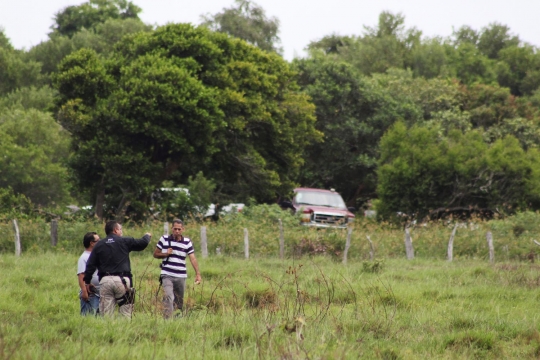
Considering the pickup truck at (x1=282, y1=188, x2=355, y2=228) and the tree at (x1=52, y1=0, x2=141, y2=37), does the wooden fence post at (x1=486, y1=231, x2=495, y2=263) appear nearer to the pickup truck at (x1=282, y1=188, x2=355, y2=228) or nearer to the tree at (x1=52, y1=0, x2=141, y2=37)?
the pickup truck at (x1=282, y1=188, x2=355, y2=228)

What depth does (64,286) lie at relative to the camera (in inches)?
618

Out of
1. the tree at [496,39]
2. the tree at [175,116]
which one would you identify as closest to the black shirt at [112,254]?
the tree at [175,116]

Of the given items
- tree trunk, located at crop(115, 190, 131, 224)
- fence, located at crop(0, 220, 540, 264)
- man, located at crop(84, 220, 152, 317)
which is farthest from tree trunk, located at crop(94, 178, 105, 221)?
man, located at crop(84, 220, 152, 317)

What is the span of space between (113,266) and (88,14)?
59.1 m

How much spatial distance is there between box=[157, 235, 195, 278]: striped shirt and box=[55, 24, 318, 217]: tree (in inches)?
696

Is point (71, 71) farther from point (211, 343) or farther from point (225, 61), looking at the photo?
point (211, 343)

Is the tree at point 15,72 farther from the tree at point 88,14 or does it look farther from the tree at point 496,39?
the tree at point 496,39

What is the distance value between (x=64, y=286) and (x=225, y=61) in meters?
18.7

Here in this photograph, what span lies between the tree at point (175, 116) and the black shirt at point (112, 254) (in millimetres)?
18920

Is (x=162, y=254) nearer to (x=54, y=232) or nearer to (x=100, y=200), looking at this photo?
(x=54, y=232)

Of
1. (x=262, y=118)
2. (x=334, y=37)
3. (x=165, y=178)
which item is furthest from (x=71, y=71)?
(x=334, y=37)

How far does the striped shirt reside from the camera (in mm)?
11766

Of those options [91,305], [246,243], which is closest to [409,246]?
[246,243]

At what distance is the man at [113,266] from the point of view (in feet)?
34.2
